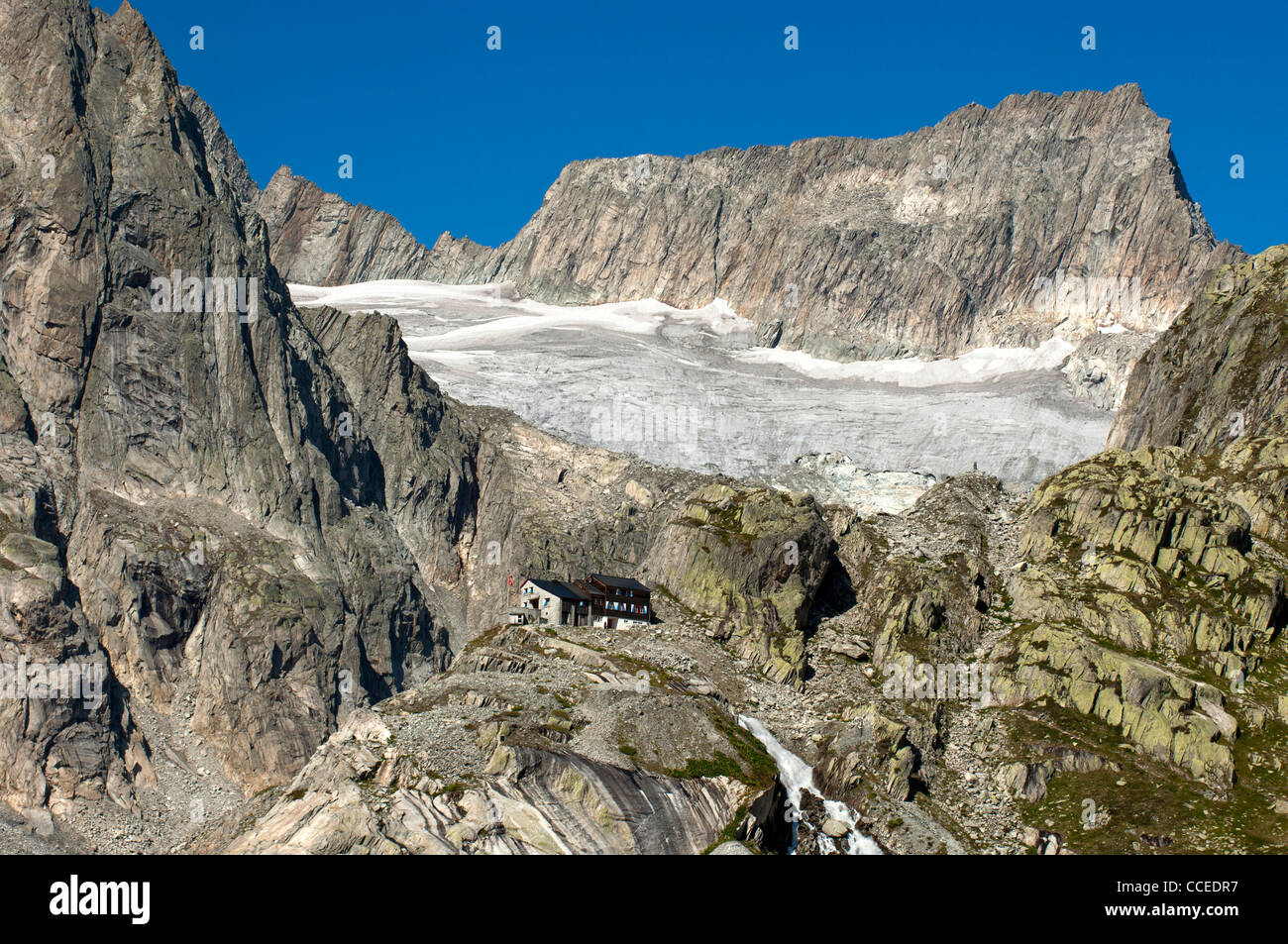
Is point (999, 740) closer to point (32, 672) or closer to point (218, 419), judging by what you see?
point (32, 672)

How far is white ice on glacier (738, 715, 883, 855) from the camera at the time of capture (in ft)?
326

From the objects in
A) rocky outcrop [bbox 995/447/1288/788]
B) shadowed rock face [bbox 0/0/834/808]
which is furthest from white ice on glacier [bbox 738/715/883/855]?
shadowed rock face [bbox 0/0/834/808]

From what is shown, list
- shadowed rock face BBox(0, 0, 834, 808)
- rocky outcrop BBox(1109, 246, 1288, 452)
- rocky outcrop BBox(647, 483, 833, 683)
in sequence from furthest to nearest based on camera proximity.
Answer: shadowed rock face BBox(0, 0, 834, 808) < rocky outcrop BBox(1109, 246, 1288, 452) < rocky outcrop BBox(647, 483, 833, 683)

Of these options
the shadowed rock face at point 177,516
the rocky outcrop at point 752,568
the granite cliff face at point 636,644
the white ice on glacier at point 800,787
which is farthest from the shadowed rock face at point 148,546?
the white ice on glacier at point 800,787

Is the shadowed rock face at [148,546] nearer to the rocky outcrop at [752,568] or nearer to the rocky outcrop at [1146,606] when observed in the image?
the rocky outcrop at [752,568]

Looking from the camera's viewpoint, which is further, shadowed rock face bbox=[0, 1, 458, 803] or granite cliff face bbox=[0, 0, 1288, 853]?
shadowed rock face bbox=[0, 1, 458, 803]

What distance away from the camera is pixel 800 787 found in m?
105

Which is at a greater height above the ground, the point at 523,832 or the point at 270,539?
the point at 270,539

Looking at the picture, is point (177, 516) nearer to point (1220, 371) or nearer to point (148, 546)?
point (148, 546)

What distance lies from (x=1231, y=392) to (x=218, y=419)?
121210 mm

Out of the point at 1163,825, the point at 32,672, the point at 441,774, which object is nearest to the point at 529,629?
the point at 441,774

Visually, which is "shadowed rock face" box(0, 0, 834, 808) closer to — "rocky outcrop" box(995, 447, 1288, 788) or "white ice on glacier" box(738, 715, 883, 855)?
"rocky outcrop" box(995, 447, 1288, 788)

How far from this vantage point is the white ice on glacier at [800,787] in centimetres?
9925

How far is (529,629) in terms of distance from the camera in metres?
120
